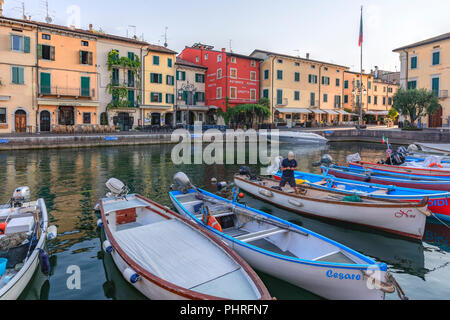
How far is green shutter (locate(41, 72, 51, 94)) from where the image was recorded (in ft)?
120

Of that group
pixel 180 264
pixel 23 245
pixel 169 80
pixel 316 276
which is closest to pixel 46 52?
pixel 169 80

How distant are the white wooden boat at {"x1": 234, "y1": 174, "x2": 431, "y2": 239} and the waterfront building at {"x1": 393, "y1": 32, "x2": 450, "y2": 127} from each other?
1434 inches

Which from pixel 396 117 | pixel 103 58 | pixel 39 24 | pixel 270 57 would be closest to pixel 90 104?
pixel 103 58

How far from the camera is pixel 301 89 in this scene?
53906 mm

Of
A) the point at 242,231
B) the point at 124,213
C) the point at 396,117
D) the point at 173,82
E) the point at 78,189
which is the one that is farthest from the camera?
the point at 396,117

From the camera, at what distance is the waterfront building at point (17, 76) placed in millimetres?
34375

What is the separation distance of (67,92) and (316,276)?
39103mm

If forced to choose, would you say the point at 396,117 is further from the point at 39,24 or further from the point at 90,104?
the point at 39,24

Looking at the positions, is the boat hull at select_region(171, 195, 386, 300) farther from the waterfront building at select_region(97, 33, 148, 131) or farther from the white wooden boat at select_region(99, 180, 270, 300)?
the waterfront building at select_region(97, 33, 148, 131)

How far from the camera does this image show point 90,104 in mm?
39562

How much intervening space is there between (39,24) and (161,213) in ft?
119

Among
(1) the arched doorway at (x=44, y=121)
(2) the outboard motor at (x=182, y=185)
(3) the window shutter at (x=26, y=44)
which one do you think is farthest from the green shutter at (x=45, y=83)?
(2) the outboard motor at (x=182, y=185)

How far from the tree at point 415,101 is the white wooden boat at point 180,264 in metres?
36.4

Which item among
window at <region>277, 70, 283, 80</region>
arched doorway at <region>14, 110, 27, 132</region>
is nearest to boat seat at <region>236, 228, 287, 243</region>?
arched doorway at <region>14, 110, 27, 132</region>
